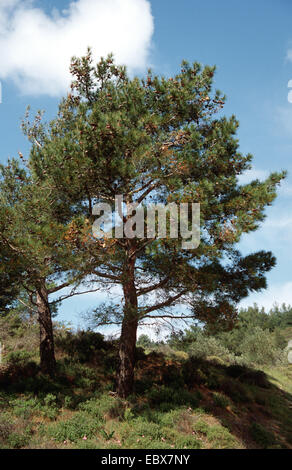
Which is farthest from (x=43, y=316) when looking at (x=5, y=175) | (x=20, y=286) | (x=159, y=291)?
(x=5, y=175)

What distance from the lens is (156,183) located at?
1223 cm

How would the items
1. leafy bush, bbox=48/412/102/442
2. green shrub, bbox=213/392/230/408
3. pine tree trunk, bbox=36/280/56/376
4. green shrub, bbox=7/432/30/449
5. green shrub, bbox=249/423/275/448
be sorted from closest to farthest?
green shrub, bbox=7/432/30/449 → leafy bush, bbox=48/412/102/442 → green shrub, bbox=249/423/275/448 → green shrub, bbox=213/392/230/408 → pine tree trunk, bbox=36/280/56/376

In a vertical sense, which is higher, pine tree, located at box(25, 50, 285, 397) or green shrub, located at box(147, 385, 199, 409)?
pine tree, located at box(25, 50, 285, 397)

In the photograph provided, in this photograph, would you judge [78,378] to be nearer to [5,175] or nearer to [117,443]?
[117,443]

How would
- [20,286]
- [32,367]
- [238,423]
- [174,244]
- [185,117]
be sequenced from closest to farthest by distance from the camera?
[174,244], [238,423], [185,117], [20,286], [32,367]

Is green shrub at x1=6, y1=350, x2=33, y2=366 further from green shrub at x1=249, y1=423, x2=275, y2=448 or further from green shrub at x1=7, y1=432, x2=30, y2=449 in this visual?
green shrub at x1=249, y1=423, x2=275, y2=448

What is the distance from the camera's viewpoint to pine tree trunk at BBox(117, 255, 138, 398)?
11859mm

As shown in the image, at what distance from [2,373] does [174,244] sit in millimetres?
9863

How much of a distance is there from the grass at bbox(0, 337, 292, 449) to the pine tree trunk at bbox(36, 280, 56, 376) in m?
0.48

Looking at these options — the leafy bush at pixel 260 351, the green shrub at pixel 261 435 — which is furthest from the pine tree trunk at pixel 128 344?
the leafy bush at pixel 260 351

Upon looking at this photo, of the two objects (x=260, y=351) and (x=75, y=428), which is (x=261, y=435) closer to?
(x=75, y=428)

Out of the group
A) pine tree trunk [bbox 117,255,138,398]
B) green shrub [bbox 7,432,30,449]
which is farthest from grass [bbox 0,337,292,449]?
pine tree trunk [bbox 117,255,138,398]

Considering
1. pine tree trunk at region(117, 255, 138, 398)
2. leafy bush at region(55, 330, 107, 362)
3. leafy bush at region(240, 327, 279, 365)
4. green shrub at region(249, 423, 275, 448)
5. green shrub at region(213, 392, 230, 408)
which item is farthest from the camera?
leafy bush at region(240, 327, 279, 365)

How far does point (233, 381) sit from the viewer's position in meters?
14.9
